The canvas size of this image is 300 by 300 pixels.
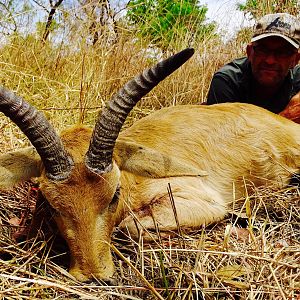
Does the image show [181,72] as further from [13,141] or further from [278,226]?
[278,226]

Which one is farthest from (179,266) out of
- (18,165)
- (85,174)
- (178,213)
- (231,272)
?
(18,165)

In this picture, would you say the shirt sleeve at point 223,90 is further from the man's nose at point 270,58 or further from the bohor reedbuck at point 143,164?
the bohor reedbuck at point 143,164

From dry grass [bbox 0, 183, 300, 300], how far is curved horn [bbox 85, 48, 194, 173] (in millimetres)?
777

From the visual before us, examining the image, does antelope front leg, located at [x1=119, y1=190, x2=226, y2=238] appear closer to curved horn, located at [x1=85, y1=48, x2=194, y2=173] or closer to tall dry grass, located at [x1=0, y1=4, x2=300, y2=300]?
tall dry grass, located at [x1=0, y1=4, x2=300, y2=300]

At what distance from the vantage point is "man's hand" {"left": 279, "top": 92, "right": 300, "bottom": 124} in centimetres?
713

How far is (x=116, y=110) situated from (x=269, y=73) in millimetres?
3567

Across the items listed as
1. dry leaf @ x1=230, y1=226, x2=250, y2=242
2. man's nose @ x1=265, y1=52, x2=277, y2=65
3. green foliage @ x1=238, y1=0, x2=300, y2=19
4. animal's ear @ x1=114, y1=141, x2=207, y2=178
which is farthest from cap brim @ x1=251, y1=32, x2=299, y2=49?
green foliage @ x1=238, y1=0, x2=300, y2=19

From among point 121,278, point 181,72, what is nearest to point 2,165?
point 121,278

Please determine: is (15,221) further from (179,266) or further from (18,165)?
(179,266)

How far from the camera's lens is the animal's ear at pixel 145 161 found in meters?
4.69

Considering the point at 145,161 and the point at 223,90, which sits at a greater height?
the point at 223,90

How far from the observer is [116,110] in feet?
13.9

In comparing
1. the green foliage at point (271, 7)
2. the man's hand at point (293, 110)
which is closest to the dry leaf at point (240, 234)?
the man's hand at point (293, 110)

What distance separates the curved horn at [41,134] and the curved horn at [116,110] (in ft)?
0.73
